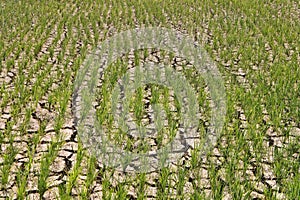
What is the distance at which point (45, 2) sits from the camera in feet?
30.8

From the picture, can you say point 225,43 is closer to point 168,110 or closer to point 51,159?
point 168,110

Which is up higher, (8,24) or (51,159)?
(8,24)

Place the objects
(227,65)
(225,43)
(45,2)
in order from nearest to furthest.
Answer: (227,65), (225,43), (45,2)

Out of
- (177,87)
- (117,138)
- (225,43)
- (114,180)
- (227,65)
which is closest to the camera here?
(114,180)

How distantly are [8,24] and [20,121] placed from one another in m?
3.87

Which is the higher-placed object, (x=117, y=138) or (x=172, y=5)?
(x=172, y=5)

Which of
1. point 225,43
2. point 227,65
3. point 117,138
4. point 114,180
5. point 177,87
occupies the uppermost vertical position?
point 225,43

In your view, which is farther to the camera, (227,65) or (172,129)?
(227,65)

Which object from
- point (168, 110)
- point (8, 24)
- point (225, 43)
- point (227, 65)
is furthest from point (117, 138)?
point (8, 24)

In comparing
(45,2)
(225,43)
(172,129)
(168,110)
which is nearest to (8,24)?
(45,2)

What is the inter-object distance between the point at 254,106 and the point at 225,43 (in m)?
2.71

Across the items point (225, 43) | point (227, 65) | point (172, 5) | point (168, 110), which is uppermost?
point (172, 5)

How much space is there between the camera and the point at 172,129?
3775 millimetres

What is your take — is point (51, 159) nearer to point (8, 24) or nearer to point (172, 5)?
point (8, 24)
